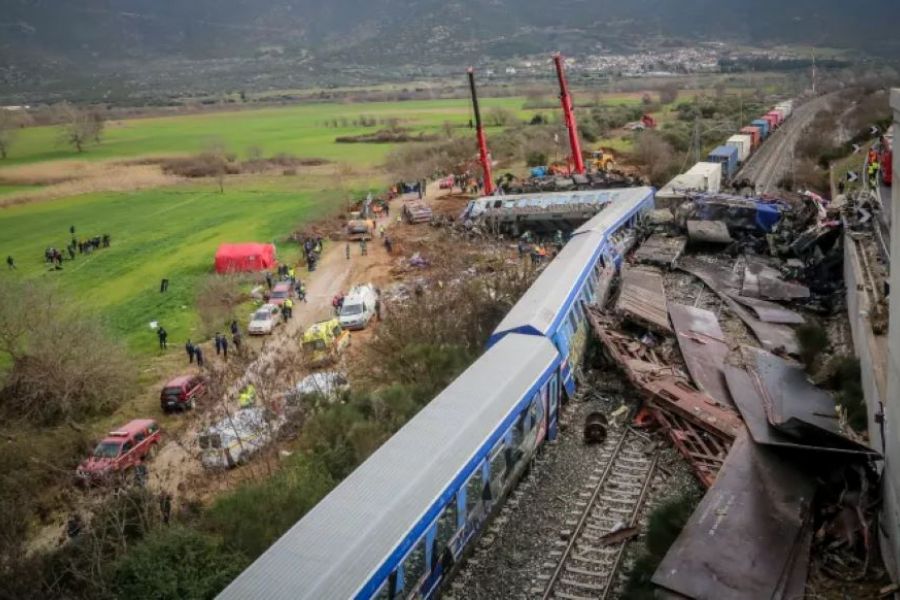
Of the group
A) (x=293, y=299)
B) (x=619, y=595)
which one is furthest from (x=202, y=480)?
(x=293, y=299)

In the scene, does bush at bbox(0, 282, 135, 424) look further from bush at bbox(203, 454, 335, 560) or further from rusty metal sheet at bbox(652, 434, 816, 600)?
rusty metal sheet at bbox(652, 434, 816, 600)

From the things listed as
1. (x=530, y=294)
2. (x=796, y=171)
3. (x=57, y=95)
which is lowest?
(x=796, y=171)

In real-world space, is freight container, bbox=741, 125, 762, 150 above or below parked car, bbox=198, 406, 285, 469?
below

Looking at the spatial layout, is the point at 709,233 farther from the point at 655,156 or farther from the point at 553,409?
the point at 655,156

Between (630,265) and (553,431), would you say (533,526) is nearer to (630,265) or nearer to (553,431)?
(553,431)

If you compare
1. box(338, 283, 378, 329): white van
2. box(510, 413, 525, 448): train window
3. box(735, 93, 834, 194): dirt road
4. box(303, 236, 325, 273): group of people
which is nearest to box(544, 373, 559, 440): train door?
box(510, 413, 525, 448): train window

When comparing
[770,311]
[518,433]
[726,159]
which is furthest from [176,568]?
[726,159]
